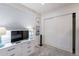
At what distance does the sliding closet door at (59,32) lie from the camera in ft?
10.5

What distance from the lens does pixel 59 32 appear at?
369 centimetres

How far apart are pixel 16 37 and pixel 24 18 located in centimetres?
113

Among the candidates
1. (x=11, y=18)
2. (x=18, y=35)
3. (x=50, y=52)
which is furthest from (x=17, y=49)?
(x=50, y=52)

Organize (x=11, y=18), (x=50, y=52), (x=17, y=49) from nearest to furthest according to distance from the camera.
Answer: (x=17, y=49) < (x=11, y=18) < (x=50, y=52)

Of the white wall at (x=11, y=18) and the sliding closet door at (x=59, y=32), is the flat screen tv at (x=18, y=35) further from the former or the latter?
the sliding closet door at (x=59, y=32)

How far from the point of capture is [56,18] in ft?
12.7

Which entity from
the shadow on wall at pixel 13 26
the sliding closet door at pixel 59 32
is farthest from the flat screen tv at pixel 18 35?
the sliding closet door at pixel 59 32

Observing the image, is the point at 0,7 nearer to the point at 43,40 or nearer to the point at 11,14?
the point at 11,14

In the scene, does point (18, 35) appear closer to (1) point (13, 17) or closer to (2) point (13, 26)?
(2) point (13, 26)

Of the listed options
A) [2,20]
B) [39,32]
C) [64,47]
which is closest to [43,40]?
[39,32]

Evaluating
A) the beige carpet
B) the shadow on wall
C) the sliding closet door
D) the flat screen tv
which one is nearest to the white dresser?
the flat screen tv

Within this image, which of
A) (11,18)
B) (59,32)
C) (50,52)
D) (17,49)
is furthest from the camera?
(59,32)

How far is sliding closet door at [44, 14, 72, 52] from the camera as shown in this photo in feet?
10.5

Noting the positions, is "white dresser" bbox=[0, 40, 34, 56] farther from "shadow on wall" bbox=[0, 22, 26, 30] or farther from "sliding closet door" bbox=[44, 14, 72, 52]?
"sliding closet door" bbox=[44, 14, 72, 52]
